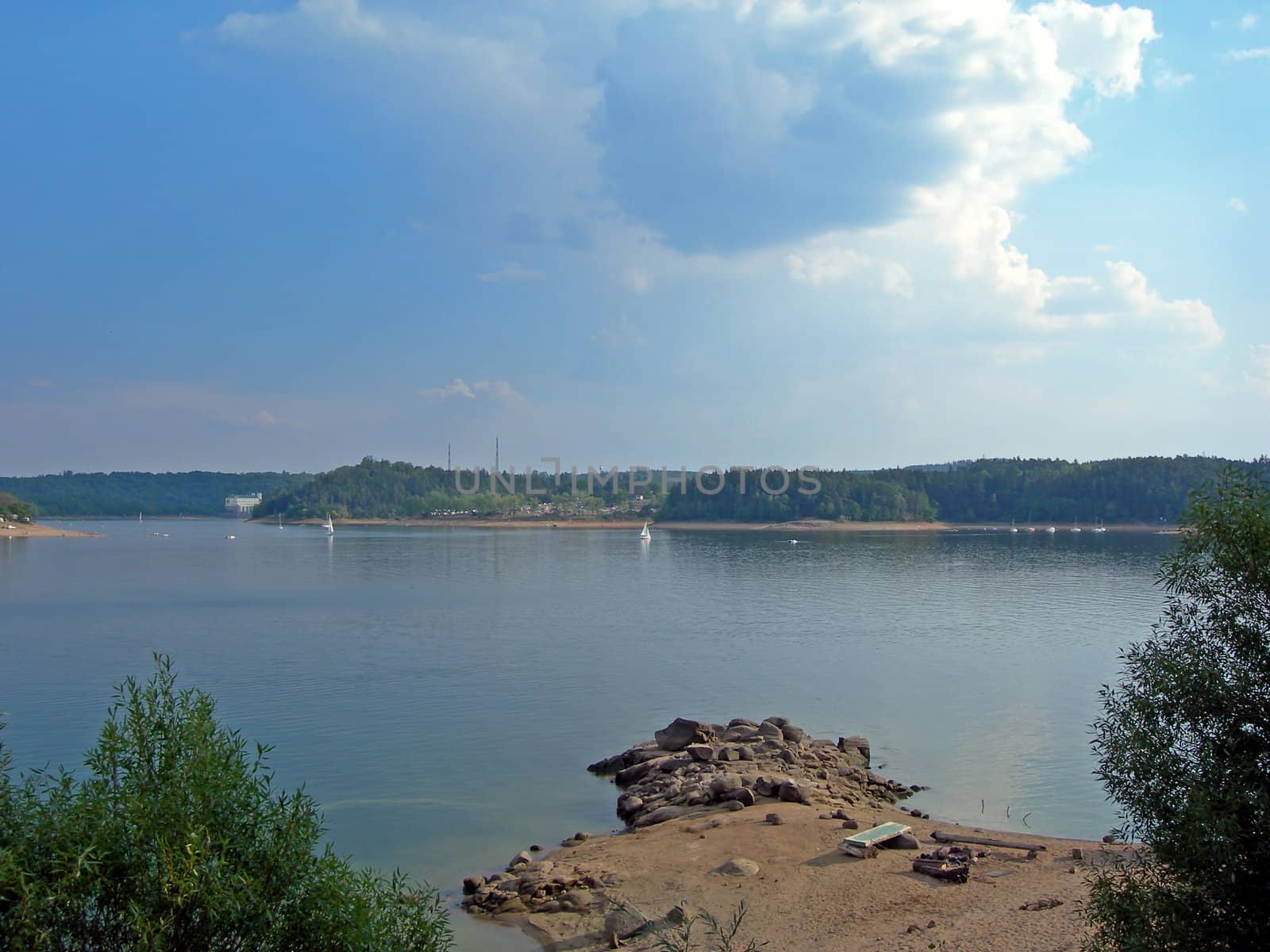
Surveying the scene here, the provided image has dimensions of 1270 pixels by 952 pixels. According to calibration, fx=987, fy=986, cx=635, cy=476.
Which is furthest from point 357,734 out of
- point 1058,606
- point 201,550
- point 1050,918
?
point 201,550

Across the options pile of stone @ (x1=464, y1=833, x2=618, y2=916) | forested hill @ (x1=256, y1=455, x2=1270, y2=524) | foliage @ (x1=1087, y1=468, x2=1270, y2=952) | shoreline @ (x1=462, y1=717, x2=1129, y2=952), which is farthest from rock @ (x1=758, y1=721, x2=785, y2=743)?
forested hill @ (x1=256, y1=455, x2=1270, y2=524)

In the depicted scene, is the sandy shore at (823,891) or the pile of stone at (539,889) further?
the pile of stone at (539,889)

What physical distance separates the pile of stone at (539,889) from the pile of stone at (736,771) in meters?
3.11

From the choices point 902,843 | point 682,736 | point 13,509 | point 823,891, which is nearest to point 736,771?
point 682,736

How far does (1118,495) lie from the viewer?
15000cm

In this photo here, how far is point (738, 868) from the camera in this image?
14.6m

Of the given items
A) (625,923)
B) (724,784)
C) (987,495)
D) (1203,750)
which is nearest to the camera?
(1203,750)

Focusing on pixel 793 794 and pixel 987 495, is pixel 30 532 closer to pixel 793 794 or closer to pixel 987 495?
pixel 987 495

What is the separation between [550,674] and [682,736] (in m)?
11.9

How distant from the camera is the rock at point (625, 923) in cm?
1258

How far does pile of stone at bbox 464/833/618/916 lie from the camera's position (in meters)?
14.0

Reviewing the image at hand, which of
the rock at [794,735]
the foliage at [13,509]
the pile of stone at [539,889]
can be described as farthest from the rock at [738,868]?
the foliage at [13,509]

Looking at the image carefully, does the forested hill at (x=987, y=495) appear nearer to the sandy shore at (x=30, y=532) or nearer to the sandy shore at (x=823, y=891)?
the sandy shore at (x=30, y=532)

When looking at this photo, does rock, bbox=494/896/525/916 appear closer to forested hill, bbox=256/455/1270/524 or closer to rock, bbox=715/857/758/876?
rock, bbox=715/857/758/876
